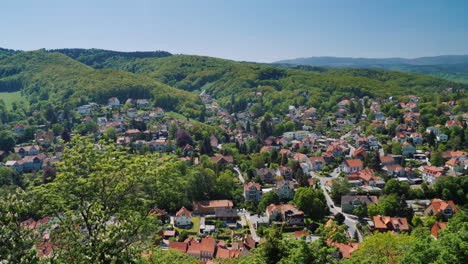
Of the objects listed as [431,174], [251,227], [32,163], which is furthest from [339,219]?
[32,163]

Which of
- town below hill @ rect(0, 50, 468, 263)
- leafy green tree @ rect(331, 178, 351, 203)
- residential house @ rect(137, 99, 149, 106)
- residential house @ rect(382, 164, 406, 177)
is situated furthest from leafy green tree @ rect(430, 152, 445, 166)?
residential house @ rect(137, 99, 149, 106)

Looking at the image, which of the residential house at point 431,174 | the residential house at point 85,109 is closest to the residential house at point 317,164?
the residential house at point 431,174

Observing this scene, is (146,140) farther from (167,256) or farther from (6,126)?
(167,256)

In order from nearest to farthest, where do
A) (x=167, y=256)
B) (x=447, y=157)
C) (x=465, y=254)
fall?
(x=465, y=254), (x=167, y=256), (x=447, y=157)

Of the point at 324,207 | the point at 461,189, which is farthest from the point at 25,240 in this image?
the point at 461,189

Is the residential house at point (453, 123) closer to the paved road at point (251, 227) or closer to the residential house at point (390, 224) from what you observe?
the residential house at point (390, 224)

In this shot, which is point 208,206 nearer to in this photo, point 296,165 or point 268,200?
point 268,200
